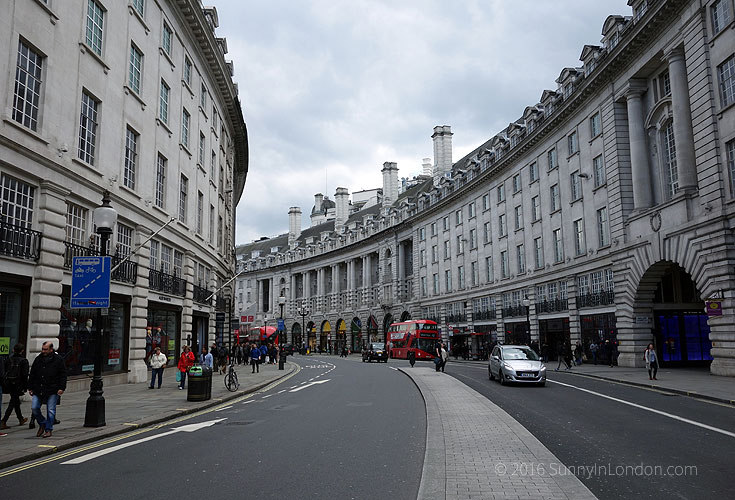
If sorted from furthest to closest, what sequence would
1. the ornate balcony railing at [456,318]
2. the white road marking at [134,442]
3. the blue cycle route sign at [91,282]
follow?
the ornate balcony railing at [456,318]
the blue cycle route sign at [91,282]
the white road marking at [134,442]

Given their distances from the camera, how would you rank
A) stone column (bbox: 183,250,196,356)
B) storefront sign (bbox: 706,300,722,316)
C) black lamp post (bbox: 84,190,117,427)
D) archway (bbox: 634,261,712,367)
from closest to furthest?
black lamp post (bbox: 84,190,117,427) → storefront sign (bbox: 706,300,722,316) → stone column (bbox: 183,250,196,356) → archway (bbox: 634,261,712,367)

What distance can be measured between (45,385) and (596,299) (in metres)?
33.3

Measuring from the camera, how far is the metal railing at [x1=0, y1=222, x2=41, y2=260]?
15180 millimetres

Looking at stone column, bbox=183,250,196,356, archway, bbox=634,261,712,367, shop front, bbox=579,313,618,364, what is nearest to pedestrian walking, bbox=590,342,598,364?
shop front, bbox=579,313,618,364

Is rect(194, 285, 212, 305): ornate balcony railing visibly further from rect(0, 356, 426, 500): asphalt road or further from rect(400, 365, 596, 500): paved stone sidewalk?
rect(400, 365, 596, 500): paved stone sidewalk

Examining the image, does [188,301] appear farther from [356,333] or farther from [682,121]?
[356,333]

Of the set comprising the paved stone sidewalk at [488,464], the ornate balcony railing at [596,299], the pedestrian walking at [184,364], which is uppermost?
the ornate balcony railing at [596,299]

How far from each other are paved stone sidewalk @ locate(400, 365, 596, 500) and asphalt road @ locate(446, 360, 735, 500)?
0.22m

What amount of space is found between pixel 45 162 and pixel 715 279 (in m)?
26.7

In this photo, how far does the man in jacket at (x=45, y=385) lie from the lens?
10.7m

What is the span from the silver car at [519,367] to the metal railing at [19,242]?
16406mm

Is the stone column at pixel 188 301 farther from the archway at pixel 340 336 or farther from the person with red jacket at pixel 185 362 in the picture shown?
the archway at pixel 340 336

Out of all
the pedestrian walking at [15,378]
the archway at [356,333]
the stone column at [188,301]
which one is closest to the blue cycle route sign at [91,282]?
the pedestrian walking at [15,378]

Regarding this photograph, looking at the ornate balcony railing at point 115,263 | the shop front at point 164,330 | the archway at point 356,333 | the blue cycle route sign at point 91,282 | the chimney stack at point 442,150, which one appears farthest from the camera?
the archway at point 356,333
